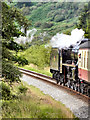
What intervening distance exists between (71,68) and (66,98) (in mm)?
1460

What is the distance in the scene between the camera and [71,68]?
755cm

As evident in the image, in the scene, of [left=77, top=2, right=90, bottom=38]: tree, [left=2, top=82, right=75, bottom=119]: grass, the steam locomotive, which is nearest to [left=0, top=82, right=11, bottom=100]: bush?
[left=2, top=82, right=75, bottom=119]: grass

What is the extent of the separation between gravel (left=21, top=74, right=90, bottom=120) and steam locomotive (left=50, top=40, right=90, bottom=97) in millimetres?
605

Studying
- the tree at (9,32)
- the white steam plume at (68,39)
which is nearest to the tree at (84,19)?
the white steam plume at (68,39)

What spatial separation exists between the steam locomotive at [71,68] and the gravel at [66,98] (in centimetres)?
61

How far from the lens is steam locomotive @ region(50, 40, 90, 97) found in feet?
19.1

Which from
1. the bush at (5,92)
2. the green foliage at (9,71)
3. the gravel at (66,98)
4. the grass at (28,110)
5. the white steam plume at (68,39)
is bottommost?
the gravel at (66,98)

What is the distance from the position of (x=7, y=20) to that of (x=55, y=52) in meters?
4.56

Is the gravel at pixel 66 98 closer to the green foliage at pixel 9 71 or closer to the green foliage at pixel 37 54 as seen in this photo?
the green foliage at pixel 37 54

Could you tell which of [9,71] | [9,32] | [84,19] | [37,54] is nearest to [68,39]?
[37,54]

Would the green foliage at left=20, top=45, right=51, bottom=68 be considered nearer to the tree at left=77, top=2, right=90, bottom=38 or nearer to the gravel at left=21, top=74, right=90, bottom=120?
the gravel at left=21, top=74, right=90, bottom=120

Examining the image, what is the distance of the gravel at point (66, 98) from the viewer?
5.37m

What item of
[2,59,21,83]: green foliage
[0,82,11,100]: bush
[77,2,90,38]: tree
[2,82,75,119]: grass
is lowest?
[2,82,75,119]: grass

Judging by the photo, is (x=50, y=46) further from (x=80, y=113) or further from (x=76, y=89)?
(x=80, y=113)
